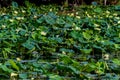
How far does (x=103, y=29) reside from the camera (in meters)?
5.51

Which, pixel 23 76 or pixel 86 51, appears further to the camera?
pixel 86 51

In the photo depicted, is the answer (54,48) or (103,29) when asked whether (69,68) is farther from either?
(103,29)

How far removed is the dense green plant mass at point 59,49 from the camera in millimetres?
3512

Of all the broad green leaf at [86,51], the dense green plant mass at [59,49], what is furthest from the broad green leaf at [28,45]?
the broad green leaf at [86,51]

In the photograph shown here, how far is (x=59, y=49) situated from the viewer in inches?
→ 173

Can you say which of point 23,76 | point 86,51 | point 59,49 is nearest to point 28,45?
point 59,49

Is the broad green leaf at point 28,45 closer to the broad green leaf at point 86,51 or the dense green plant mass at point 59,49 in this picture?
the dense green plant mass at point 59,49

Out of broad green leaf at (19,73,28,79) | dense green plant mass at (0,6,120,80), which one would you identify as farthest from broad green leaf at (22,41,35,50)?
broad green leaf at (19,73,28,79)

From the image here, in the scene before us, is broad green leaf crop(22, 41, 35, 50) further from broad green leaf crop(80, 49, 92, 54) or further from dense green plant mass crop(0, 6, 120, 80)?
broad green leaf crop(80, 49, 92, 54)

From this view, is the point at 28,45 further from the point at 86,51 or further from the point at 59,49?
the point at 86,51

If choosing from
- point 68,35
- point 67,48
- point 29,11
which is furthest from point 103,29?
point 29,11

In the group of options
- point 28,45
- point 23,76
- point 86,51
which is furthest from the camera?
point 28,45

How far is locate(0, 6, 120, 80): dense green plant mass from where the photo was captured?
11.5 feet

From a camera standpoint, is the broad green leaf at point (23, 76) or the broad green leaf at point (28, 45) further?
the broad green leaf at point (28, 45)
